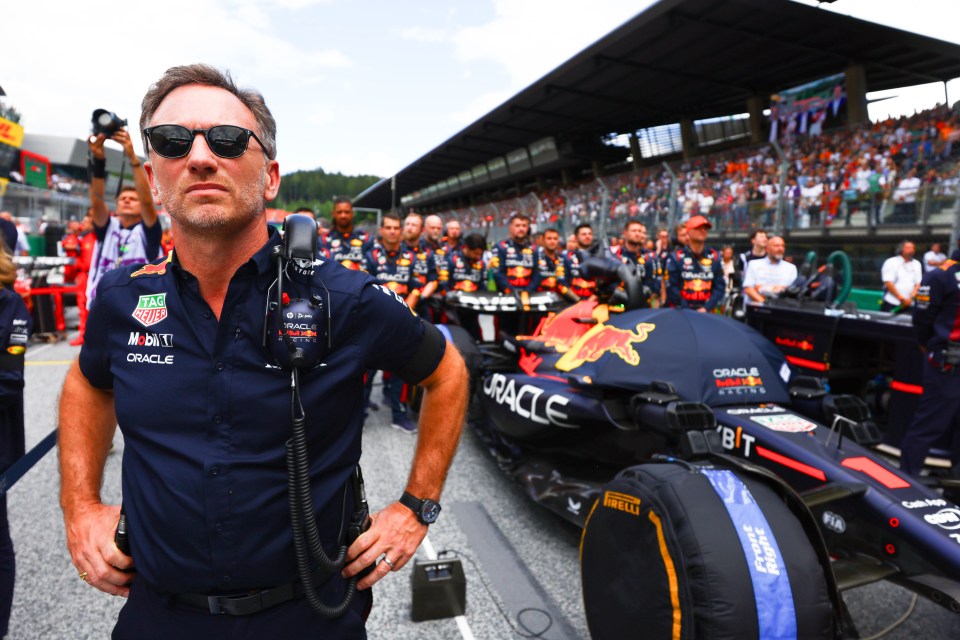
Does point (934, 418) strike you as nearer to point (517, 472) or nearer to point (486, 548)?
point (517, 472)

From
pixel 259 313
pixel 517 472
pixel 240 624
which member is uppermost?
pixel 259 313

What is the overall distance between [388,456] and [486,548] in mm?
1623

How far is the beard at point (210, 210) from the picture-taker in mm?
1253

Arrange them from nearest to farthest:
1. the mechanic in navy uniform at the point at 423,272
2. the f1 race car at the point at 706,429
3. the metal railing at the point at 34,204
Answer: the f1 race car at the point at 706,429, the mechanic in navy uniform at the point at 423,272, the metal railing at the point at 34,204

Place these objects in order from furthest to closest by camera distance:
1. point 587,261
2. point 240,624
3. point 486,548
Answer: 1. point 587,261
2. point 486,548
3. point 240,624

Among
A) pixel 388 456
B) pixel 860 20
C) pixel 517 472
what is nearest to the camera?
pixel 517 472

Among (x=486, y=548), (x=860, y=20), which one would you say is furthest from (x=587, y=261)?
(x=860, y=20)

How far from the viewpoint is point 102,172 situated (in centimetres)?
344

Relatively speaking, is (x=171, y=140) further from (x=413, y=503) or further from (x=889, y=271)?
(x=889, y=271)

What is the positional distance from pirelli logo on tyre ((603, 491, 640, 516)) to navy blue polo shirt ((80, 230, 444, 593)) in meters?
1.04

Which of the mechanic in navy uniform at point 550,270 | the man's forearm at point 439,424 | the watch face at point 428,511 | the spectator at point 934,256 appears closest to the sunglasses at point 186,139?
the man's forearm at point 439,424

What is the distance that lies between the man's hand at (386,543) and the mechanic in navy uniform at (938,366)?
4.31 meters

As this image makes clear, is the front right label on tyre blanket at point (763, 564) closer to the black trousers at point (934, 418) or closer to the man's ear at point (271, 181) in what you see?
the man's ear at point (271, 181)

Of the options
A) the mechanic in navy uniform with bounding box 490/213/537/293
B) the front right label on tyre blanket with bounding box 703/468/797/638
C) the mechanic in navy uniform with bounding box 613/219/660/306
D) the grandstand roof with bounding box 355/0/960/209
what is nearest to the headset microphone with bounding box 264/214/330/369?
the front right label on tyre blanket with bounding box 703/468/797/638
